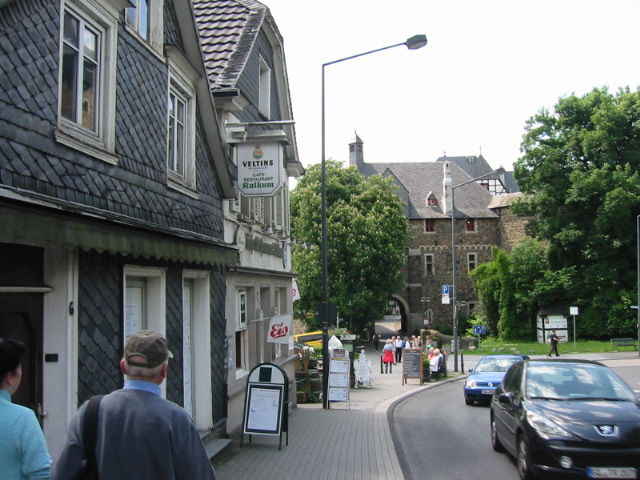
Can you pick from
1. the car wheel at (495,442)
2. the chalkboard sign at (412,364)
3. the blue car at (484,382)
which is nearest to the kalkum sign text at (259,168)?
the car wheel at (495,442)

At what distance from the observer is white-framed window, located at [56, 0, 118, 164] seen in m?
6.61

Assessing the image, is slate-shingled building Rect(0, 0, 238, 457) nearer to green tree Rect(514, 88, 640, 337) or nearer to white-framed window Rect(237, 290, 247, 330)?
white-framed window Rect(237, 290, 247, 330)

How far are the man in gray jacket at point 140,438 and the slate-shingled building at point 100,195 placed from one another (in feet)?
5.91

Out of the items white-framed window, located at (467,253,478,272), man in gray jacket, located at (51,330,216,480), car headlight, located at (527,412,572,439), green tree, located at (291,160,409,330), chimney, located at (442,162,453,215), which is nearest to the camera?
man in gray jacket, located at (51,330,216,480)

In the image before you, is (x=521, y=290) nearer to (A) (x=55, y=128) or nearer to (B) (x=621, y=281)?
(B) (x=621, y=281)

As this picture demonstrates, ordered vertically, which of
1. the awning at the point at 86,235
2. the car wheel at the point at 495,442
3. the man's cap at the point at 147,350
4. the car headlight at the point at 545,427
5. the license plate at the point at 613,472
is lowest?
the car wheel at the point at 495,442

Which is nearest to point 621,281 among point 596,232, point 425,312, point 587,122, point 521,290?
point 596,232

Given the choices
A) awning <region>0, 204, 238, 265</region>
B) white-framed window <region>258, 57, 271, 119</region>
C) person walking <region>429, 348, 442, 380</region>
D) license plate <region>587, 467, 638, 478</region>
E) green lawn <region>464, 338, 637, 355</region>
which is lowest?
green lawn <region>464, 338, 637, 355</region>

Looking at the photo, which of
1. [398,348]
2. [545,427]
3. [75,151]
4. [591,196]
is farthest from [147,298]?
[591,196]

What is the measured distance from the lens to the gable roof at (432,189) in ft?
Answer: 220

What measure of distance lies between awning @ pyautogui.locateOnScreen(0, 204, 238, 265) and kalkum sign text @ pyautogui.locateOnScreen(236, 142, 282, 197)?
161 inches

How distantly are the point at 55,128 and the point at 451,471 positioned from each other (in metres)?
7.30

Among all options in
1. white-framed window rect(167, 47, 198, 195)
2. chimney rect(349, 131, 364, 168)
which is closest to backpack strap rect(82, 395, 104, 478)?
white-framed window rect(167, 47, 198, 195)

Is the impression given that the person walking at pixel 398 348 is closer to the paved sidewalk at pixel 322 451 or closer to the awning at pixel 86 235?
the paved sidewalk at pixel 322 451
